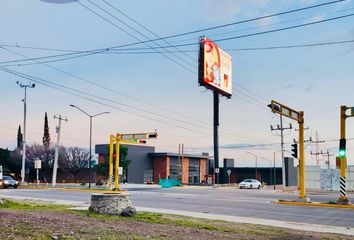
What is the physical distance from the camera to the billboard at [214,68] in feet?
218

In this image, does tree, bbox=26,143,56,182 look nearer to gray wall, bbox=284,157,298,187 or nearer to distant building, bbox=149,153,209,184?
distant building, bbox=149,153,209,184

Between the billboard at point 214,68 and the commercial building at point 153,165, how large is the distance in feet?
60.3

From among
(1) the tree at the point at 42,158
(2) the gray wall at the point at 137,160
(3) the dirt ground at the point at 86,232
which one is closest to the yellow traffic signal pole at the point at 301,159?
(3) the dirt ground at the point at 86,232

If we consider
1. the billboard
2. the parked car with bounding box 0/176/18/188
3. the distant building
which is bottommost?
the parked car with bounding box 0/176/18/188

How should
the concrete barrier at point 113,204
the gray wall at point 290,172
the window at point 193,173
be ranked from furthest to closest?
the window at point 193,173, the gray wall at point 290,172, the concrete barrier at point 113,204

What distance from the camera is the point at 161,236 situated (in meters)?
9.91

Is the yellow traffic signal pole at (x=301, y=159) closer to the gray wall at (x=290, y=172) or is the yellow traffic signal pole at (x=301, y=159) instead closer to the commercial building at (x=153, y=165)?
the gray wall at (x=290, y=172)

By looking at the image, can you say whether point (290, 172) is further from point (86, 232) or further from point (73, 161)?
point (86, 232)

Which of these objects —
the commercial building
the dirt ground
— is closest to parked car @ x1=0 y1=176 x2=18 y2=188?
the commercial building

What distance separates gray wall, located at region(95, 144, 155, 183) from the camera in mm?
84312

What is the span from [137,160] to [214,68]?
86.4 ft

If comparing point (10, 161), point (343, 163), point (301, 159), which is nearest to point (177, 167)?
point (10, 161)

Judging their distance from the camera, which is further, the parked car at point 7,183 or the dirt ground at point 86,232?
the parked car at point 7,183

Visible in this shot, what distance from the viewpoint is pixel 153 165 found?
295 ft
